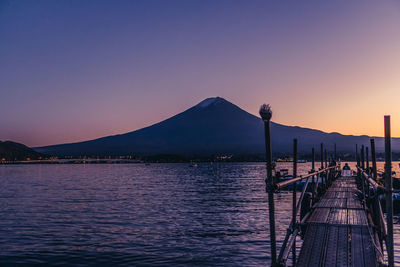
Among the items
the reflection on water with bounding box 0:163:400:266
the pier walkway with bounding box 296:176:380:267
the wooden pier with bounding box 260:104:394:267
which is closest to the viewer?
the wooden pier with bounding box 260:104:394:267

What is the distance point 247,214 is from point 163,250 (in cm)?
1215

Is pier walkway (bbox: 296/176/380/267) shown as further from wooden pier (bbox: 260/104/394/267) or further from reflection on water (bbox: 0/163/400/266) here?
reflection on water (bbox: 0/163/400/266)

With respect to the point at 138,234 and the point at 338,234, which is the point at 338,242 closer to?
the point at 338,234

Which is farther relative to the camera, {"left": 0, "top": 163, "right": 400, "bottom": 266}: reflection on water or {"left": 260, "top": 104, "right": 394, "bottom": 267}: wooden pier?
{"left": 0, "top": 163, "right": 400, "bottom": 266}: reflection on water

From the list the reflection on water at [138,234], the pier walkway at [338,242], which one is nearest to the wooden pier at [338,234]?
the pier walkway at [338,242]

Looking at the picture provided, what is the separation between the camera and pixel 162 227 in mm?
22766

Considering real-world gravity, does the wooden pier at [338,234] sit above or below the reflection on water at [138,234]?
above

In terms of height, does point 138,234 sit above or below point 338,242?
below

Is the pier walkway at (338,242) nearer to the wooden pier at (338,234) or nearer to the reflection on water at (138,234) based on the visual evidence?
the wooden pier at (338,234)

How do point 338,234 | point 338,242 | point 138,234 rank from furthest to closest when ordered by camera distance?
point 138,234, point 338,234, point 338,242

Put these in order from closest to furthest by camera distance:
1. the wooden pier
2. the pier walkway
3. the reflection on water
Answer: the wooden pier → the pier walkway → the reflection on water

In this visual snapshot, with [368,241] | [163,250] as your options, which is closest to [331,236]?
[368,241]

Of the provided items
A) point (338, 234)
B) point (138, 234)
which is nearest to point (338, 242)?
point (338, 234)

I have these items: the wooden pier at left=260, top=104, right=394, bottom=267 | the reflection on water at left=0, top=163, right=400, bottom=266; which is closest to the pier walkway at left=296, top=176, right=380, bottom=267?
the wooden pier at left=260, top=104, right=394, bottom=267
